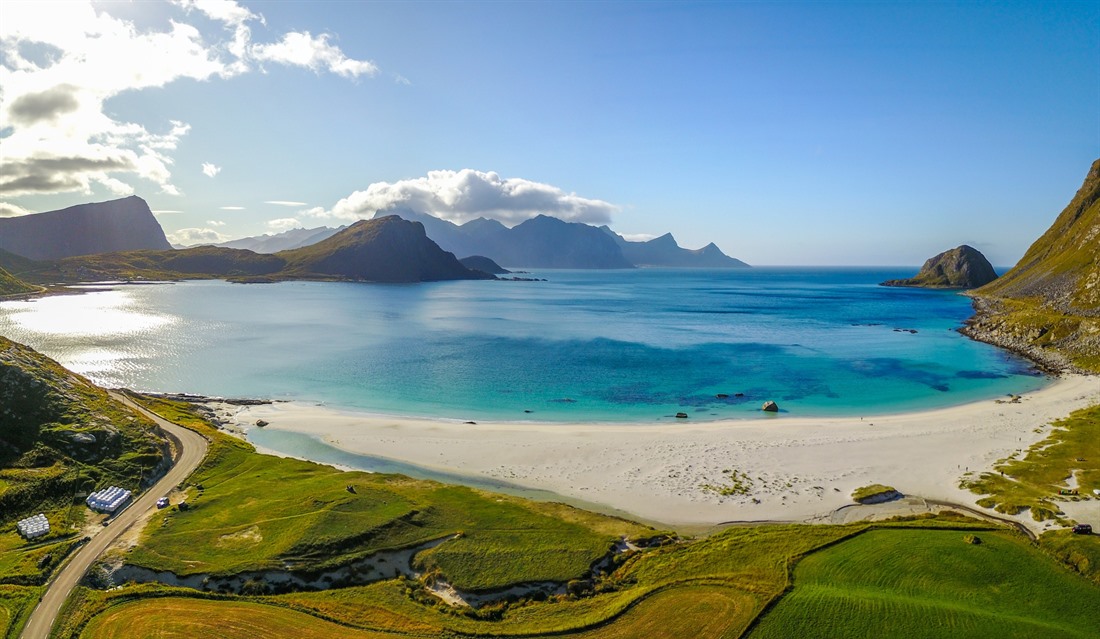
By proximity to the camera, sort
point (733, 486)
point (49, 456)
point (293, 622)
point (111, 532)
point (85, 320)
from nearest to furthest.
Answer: point (293, 622) → point (111, 532) → point (49, 456) → point (733, 486) → point (85, 320)

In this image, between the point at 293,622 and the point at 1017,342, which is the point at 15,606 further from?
the point at 1017,342

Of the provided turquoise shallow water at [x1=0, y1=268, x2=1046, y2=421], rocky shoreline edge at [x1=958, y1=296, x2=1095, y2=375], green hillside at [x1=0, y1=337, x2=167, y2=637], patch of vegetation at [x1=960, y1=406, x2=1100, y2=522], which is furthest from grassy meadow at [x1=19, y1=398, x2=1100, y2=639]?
rocky shoreline edge at [x1=958, y1=296, x2=1095, y2=375]

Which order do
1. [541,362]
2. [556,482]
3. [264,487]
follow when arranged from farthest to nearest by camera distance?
[541,362]
[556,482]
[264,487]

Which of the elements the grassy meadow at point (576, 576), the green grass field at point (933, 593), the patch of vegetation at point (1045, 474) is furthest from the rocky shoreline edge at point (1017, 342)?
the green grass field at point (933, 593)

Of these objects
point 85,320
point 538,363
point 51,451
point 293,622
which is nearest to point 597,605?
point 293,622

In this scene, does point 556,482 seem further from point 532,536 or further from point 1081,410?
point 1081,410

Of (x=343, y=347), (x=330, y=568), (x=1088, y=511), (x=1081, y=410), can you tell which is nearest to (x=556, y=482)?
(x=330, y=568)
